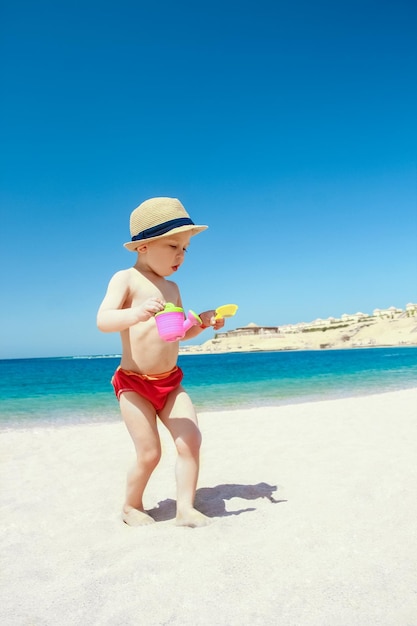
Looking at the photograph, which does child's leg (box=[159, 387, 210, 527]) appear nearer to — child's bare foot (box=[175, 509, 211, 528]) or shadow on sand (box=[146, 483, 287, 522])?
child's bare foot (box=[175, 509, 211, 528])

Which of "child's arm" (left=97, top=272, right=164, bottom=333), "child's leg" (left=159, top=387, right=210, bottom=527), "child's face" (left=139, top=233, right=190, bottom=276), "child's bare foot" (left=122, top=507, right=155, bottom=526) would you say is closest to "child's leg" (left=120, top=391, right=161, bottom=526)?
"child's bare foot" (left=122, top=507, right=155, bottom=526)

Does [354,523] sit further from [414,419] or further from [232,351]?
[232,351]

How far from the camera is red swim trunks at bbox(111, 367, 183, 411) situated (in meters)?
2.79

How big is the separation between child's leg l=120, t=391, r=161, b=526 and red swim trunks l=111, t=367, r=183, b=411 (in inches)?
1.6

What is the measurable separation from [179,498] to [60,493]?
4.06 ft

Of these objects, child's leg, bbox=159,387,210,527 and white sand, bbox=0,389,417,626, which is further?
child's leg, bbox=159,387,210,527

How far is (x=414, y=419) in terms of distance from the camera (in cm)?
557

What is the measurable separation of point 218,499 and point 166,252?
1.66 meters

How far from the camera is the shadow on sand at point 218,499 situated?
9.55 feet

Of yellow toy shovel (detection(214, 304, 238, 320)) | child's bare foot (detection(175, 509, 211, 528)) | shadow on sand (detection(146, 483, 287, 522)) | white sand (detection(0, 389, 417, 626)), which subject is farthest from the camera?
shadow on sand (detection(146, 483, 287, 522))

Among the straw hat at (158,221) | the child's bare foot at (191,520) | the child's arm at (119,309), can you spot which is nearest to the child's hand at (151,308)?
the child's arm at (119,309)

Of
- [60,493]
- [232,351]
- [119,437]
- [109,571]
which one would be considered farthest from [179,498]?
[232,351]

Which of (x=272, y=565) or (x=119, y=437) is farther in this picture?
(x=119, y=437)

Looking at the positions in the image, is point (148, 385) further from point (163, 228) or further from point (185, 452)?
point (163, 228)
